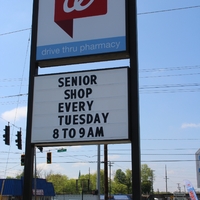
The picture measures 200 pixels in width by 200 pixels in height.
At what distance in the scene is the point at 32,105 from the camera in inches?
318

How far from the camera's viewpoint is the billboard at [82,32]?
7996 mm

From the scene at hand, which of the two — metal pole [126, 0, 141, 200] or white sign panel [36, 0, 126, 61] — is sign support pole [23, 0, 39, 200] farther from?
metal pole [126, 0, 141, 200]

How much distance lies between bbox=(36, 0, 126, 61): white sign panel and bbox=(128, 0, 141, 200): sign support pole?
0.18 m

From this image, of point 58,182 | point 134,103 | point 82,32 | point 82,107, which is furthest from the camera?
point 58,182

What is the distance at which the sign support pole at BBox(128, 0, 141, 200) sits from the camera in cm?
709

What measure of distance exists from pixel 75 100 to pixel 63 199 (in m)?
67.3

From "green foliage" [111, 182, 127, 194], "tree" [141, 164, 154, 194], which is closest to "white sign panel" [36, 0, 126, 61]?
"green foliage" [111, 182, 127, 194]

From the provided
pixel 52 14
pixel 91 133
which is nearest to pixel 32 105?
pixel 91 133

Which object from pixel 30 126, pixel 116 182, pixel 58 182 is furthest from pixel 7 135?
pixel 58 182

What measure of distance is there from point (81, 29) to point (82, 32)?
2.8 inches

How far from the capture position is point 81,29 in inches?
324

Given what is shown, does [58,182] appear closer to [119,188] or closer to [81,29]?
[119,188]

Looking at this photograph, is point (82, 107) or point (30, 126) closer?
point (82, 107)

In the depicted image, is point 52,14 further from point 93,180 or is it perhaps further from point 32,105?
point 93,180
